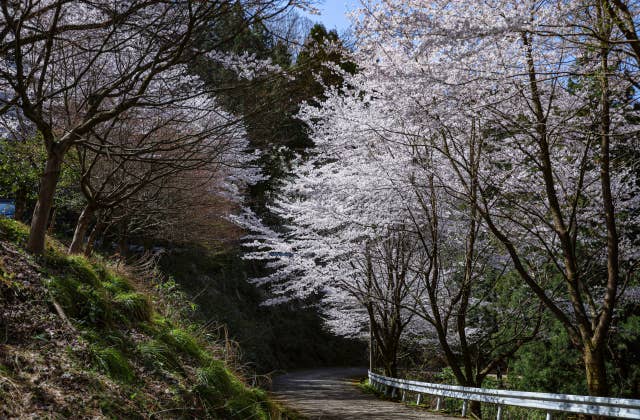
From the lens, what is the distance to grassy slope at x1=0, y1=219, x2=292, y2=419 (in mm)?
3994

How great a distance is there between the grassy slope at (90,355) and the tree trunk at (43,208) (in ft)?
0.53

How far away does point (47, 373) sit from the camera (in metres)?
4.13

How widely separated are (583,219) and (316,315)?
21.9 metres

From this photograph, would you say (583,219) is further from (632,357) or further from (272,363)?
(272,363)

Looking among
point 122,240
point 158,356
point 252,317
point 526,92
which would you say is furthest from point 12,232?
point 252,317

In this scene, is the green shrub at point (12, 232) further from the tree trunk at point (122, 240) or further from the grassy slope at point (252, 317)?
the grassy slope at point (252, 317)

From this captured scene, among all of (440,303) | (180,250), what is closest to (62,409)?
(440,303)

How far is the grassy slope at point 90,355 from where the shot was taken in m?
3.99

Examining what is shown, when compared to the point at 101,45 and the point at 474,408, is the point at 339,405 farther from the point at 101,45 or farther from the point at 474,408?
the point at 101,45

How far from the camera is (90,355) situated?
15.7 feet

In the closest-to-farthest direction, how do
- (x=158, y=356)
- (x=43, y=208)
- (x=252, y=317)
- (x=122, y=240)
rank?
(x=158, y=356) → (x=43, y=208) → (x=122, y=240) → (x=252, y=317)

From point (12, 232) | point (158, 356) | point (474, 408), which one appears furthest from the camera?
point (474, 408)

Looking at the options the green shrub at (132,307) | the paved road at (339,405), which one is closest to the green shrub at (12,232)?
the green shrub at (132,307)

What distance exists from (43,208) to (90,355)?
7.26ft
